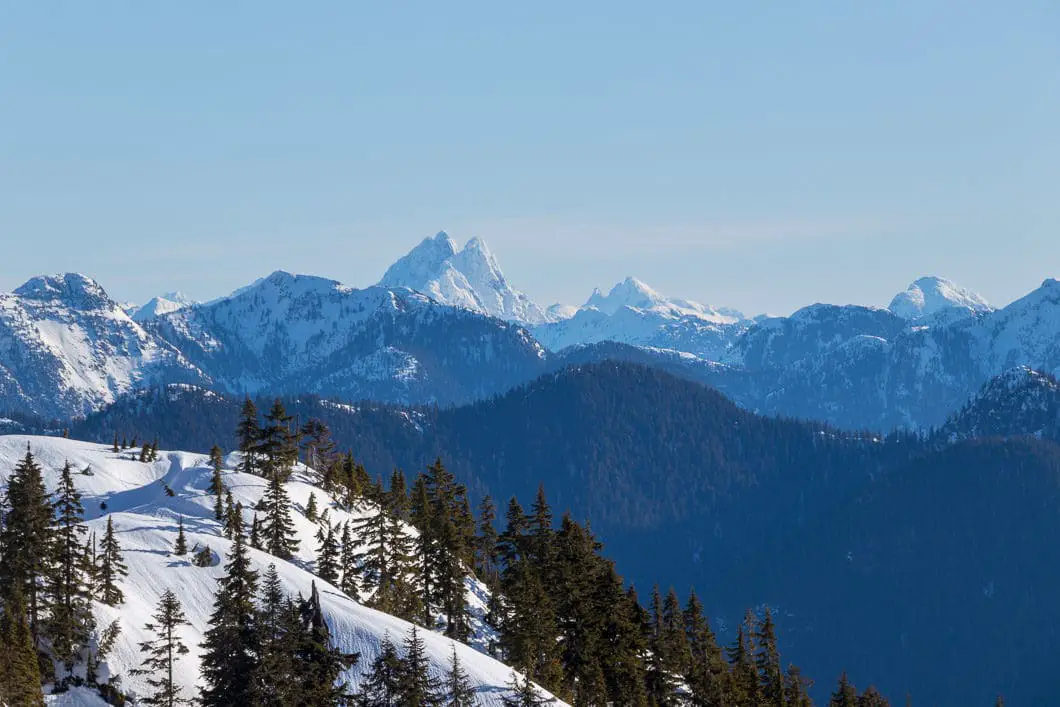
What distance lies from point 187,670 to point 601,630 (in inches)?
1291

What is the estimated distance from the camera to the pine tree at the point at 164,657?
289ft

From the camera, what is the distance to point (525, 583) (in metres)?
108

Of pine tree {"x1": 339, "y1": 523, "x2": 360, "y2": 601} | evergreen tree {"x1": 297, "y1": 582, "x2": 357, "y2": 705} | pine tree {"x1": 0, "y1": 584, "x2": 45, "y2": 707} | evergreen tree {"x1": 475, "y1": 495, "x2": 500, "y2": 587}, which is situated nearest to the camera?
pine tree {"x1": 0, "y1": 584, "x2": 45, "y2": 707}

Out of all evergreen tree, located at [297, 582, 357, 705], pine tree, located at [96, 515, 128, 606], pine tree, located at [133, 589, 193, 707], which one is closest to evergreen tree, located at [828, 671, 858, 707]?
evergreen tree, located at [297, 582, 357, 705]

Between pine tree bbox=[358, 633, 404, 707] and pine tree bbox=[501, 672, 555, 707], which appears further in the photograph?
pine tree bbox=[501, 672, 555, 707]

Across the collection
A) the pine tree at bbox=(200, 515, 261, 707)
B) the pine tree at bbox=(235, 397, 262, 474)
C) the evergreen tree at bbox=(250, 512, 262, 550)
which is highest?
the pine tree at bbox=(235, 397, 262, 474)

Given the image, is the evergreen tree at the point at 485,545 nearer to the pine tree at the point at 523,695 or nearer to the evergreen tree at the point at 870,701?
the evergreen tree at the point at 870,701

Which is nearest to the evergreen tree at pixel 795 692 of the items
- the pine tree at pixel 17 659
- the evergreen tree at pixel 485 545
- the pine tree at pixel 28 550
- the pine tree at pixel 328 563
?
the evergreen tree at pixel 485 545

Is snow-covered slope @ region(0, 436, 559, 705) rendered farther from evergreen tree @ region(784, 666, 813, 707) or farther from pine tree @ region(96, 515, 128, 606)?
evergreen tree @ region(784, 666, 813, 707)

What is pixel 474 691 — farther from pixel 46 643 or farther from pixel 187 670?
pixel 46 643

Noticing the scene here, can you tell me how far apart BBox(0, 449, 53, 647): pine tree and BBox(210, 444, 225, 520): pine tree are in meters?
35.0

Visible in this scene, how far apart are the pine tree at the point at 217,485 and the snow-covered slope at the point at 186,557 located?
0.80 m

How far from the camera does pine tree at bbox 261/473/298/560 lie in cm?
12450

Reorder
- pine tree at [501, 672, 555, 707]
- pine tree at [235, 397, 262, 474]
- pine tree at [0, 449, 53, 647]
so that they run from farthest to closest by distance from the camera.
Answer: pine tree at [235, 397, 262, 474] → pine tree at [0, 449, 53, 647] → pine tree at [501, 672, 555, 707]
